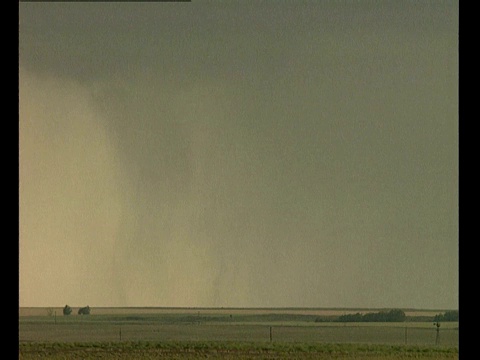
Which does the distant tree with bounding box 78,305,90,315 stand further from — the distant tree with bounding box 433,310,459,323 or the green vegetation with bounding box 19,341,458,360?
the distant tree with bounding box 433,310,459,323

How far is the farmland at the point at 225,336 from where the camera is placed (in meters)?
8.66

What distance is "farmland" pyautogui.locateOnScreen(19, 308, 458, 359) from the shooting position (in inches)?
341

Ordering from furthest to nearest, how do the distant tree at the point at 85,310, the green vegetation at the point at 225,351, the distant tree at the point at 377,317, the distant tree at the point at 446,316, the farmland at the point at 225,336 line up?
the distant tree at the point at 85,310 → the distant tree at the point at 377,317 → the distant tree at the point at 446,316 → the farmland at the point at 225,336 → the green vegetation at the point at 225,351

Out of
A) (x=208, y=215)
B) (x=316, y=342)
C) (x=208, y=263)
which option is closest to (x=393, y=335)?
(x=316, y=342)

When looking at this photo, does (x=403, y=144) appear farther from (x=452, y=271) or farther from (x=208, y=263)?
(x=208, y=263)

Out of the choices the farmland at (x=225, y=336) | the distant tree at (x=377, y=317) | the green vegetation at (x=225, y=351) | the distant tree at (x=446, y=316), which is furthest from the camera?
the distant tree at (x=377, y=317)

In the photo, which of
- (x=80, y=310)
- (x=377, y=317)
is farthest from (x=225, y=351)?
(x=80, y=310)

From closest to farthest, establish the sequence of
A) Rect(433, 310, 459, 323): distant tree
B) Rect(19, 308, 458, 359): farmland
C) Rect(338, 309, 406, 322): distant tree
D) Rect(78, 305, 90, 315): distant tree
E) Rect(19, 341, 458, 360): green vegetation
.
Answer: Rect(19, 341, 458, 360): green vegetation
Rect(19, 308, 458, 359): farmland
Rect(433, 310, 459, 323): distant tree
Rect(338, 309, 406, 322): distant tree
Rect(78, 305, 90, 315): distant tree

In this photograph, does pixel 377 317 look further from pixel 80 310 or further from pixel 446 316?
pixel 80 310

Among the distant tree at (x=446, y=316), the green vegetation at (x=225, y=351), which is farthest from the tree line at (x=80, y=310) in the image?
the distant tree at (x=446, y=316)

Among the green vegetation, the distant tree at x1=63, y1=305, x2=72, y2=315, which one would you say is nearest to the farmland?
the green vegetation

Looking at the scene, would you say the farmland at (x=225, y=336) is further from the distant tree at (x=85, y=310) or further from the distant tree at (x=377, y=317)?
the distant tree at (x=85, y=310)
